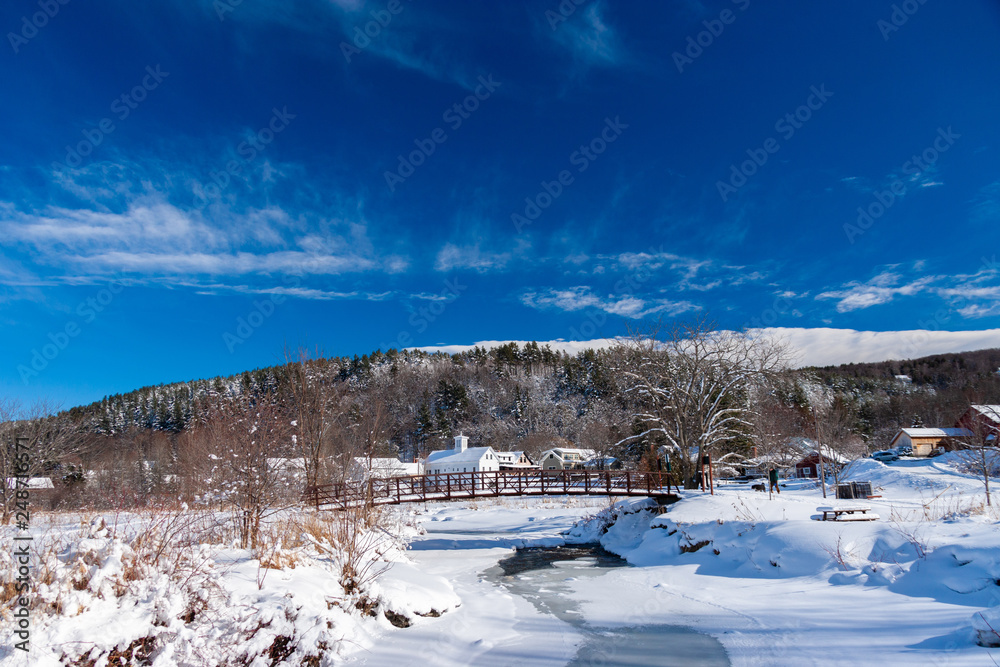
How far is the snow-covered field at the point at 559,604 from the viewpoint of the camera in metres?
7.07

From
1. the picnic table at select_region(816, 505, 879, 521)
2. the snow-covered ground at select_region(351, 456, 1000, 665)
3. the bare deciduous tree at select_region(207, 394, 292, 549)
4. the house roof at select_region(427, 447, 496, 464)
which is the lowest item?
the house roof at select_region(427, 447, 496, 464)

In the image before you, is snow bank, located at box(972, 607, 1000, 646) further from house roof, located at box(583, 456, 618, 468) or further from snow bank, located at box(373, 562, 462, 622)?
house roof, located at box(583, 456, 618, 468)

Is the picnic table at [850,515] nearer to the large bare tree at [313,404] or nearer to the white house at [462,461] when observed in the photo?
the large bare tree at [313,404]

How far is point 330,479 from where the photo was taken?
36.7 meters

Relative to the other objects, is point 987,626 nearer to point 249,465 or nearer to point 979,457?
point 249,465

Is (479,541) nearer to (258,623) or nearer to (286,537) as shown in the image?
(286,537)

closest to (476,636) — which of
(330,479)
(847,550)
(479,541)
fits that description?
(847,550)

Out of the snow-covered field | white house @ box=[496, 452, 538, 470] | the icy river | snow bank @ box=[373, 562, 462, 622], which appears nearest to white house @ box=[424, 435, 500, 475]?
white house @ box=[496, 452, 538, 470]

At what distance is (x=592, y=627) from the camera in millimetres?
10445

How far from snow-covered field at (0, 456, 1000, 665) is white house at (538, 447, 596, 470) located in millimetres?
65536

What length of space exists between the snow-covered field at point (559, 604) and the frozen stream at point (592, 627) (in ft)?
0.33

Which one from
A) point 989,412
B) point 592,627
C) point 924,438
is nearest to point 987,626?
point 592,627

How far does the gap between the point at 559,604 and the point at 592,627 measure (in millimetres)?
2353

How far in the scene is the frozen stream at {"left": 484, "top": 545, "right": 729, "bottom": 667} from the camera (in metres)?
8.43
